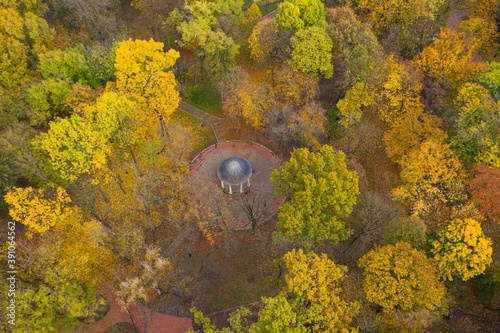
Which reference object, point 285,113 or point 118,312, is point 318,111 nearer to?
point 285,113

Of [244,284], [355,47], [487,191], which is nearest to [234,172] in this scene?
[244,284]

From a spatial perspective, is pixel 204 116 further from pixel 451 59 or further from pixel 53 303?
pixel 451 59

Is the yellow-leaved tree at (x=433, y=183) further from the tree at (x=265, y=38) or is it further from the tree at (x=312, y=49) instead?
the tree at (x=265, y=38)

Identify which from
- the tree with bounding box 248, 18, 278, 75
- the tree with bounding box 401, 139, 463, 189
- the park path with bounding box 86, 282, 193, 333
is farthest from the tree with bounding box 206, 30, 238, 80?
the park path with bounding box 86, 282, 193, 333

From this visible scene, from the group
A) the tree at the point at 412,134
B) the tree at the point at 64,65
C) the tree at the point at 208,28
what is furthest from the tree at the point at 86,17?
the tree at the point at 412,134

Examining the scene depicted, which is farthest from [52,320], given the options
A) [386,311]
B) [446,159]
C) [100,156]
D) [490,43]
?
[490,43]
